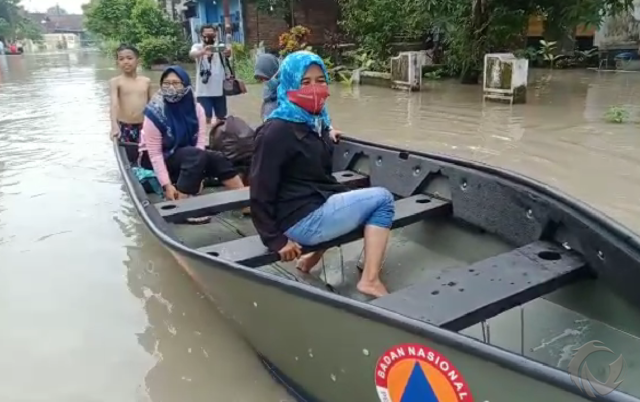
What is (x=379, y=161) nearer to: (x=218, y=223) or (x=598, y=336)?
(x=218, y=223)

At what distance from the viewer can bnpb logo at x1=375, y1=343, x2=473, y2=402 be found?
1.79 m

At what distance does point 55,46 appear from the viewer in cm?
8038

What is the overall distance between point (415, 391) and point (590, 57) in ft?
55.2

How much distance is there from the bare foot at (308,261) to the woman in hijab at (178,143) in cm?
132

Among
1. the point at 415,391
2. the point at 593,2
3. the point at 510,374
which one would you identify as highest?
the point at 593,2

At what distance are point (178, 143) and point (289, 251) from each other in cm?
208

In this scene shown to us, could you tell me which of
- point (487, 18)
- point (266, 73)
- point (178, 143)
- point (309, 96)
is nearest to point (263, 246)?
point (309, 96)

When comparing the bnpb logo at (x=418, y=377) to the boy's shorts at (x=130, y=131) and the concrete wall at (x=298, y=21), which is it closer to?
the boy's shorts at (x=130, y=131)

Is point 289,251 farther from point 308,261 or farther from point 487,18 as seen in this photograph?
point 487,18

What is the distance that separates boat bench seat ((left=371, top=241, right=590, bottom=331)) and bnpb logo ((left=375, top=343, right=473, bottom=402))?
0.24m

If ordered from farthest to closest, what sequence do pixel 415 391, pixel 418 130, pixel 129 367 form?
pixel 418 130 → pixel 129 367 → pixel 415 391

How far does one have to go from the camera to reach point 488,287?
252 cm

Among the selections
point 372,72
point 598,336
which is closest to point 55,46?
point 372,72

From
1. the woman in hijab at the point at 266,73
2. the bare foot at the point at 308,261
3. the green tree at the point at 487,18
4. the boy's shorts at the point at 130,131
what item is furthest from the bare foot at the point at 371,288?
the green tree at the point at 487,18
